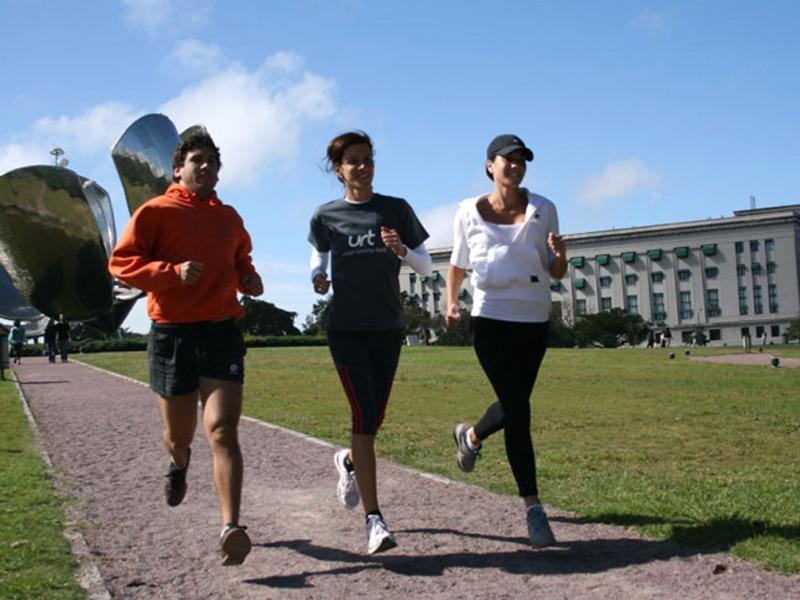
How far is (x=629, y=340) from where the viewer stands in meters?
83.2

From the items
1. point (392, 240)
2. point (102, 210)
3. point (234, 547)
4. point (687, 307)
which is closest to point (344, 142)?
→ point (392, 240)

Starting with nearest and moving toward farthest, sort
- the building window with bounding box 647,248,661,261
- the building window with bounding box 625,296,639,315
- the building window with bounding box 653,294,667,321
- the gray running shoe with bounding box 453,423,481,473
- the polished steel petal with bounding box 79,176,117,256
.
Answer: the gray running shoe with bounding box 453,423,481,473 < the polished steel petal with bounding box 79,176,117,256 < the building window with bounding box 647,248,661,261 < the building window with bounding box 653,294,667,321 < the building window with bounding box 625,296,639,315

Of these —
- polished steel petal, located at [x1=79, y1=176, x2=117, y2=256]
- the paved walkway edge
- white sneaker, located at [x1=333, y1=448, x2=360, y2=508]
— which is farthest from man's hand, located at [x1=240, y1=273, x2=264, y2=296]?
polished steel petal, located at [x1=79, y1=176, x2=117, y2=256]

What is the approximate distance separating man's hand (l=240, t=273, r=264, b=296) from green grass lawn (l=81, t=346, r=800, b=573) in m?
1.90

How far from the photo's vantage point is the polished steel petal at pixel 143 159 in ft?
102

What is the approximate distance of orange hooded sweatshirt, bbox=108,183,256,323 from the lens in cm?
399

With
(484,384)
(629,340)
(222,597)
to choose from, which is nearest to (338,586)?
(222,597)

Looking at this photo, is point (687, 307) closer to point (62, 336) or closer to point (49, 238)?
point (62, 336)

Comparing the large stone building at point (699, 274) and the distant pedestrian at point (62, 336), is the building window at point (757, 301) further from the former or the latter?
the distant pedestrian at point (62, 336)

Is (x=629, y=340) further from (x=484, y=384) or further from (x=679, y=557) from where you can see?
(x=679, y=557)

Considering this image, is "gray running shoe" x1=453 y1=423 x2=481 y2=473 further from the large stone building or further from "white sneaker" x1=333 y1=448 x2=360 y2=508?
the large stone building

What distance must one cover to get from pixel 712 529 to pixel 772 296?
→ 344ft

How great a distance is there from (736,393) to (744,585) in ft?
38.0

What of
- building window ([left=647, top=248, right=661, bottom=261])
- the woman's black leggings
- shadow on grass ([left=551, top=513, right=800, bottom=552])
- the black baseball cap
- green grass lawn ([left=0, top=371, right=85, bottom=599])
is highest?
building window ([left=647, top=248, right=661, bottom=261])
